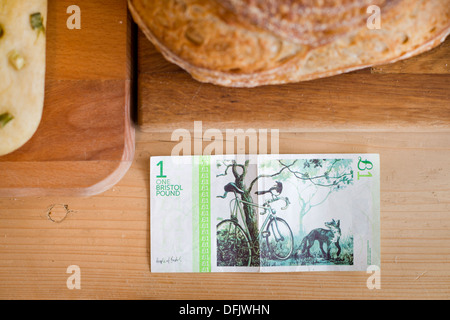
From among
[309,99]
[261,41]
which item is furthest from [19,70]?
[309,99]

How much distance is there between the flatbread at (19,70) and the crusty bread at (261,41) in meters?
0.21

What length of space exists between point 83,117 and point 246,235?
1.48ft

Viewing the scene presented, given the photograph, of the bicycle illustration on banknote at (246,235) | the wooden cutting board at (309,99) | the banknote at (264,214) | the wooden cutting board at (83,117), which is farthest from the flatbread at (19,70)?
the bicycle illustration on banknote at (246,235)

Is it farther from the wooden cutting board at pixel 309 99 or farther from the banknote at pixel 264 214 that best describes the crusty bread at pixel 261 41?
the banknote at pixel 264 214

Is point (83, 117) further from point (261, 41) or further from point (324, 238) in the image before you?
point (324, 238)

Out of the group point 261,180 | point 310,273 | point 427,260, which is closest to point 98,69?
point 261,180

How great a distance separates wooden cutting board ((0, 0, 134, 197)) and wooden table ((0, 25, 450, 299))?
0.55 feet

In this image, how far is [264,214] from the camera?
0.87m

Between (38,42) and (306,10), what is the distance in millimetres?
495

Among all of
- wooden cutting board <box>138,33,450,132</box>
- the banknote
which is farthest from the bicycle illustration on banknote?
wooden cutting board <box>138,33,450,132</box>

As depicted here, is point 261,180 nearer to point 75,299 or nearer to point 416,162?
point 416,162

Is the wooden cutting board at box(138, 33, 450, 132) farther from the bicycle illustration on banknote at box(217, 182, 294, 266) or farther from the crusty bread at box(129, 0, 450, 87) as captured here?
the bicycle illustration on banknote at box(217, 182, 294, 266)

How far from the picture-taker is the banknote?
0.87 meters

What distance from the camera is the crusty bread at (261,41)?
0.59 m
